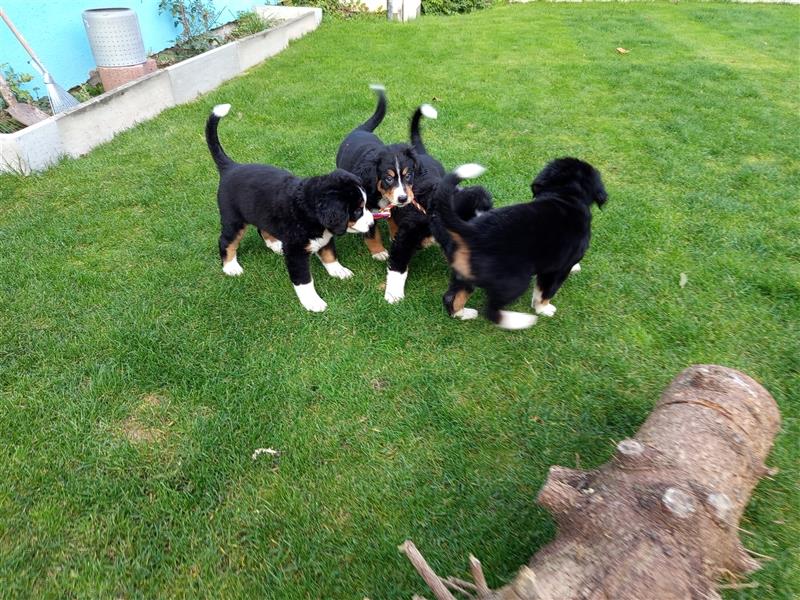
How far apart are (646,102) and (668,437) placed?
20.6 ft

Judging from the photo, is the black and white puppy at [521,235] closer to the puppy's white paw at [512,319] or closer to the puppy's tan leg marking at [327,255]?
the puppy's white paw at [512,319]

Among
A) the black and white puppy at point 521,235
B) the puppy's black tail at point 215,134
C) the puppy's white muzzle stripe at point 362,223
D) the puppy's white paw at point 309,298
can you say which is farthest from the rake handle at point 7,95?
the black and white puppy at point 521,235

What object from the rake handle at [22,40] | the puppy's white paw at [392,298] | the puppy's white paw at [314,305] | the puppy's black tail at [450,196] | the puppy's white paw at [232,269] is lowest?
the puppy's white paw at [392,298]

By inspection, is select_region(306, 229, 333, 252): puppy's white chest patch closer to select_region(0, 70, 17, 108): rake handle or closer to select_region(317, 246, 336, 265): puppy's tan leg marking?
select_region(317, 246, 336, 265): puppy's tan leg marking

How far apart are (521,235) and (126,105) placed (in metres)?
5.39

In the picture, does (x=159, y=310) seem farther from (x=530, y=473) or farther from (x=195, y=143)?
(x=195, y=143)

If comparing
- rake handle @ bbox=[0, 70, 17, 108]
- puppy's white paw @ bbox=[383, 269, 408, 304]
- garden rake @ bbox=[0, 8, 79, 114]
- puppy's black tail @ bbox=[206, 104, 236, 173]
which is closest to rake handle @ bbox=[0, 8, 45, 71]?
garden rake @ bbox=[0, 8, 79, 114]

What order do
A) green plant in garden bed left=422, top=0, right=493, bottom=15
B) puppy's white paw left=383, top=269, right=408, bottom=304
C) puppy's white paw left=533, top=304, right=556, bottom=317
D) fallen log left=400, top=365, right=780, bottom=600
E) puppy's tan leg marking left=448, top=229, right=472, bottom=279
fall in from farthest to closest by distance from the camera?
1. green plant in garden bed left=422, top=0, right=493, bottom=15
2. puppy's white paw left=383, top=269, right=408, bottom=304
3. puppy's white paw left=533, top=304, right=556, bottom=317
4. puppy's tan leg marking left=448, top=229, right=472, bottom=279
5. fallen log left=400, top=365, right=780, bottom=600

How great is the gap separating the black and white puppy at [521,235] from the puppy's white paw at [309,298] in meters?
1.01

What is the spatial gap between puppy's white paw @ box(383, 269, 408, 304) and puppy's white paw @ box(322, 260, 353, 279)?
396 mm

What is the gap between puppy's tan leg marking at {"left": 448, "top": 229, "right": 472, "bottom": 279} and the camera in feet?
8.74

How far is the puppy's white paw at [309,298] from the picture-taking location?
3416 millimetres

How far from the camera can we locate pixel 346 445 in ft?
8.56

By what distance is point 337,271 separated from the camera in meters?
3.82
